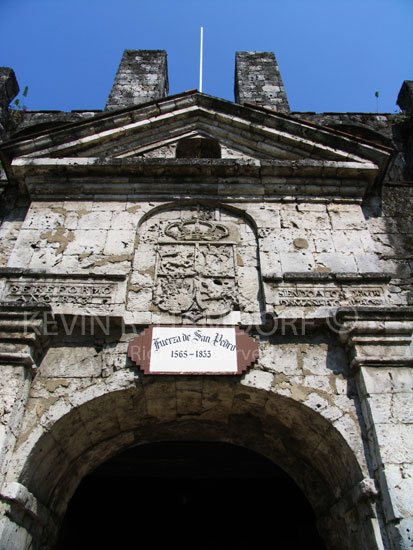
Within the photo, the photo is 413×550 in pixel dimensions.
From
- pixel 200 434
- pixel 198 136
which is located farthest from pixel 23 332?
pixel 198 136

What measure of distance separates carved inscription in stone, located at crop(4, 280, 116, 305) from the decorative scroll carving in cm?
104

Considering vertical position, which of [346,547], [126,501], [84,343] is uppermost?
[84,343]

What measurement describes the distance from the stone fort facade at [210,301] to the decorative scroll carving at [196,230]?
23mm

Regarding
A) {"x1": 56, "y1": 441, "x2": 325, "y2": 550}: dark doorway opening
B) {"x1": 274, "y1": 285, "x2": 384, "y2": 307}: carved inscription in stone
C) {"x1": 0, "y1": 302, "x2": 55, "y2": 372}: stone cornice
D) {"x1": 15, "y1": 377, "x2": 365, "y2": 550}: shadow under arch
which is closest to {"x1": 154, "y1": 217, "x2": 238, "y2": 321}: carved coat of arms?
{"x1": 274, "y1": 285, "x2": 384, "y2": 307}: carved inscription in stone

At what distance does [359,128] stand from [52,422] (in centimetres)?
763

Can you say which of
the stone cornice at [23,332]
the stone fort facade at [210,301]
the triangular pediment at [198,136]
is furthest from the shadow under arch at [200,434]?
the triangular pediment at [198,136]

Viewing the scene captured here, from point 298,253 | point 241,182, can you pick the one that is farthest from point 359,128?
point 298,253

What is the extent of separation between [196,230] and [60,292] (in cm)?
170

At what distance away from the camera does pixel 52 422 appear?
3.82 meters

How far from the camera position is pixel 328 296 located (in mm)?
4453

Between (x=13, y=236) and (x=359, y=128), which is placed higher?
(x=359, y=128)

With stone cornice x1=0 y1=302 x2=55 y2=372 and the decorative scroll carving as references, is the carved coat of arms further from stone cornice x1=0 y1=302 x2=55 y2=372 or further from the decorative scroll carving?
stone cornice x1=0 y1=302 x2=55 y2=372

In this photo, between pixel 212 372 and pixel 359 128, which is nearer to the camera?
pixel 212 372

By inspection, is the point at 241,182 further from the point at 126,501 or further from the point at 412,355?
the point at 126,501
